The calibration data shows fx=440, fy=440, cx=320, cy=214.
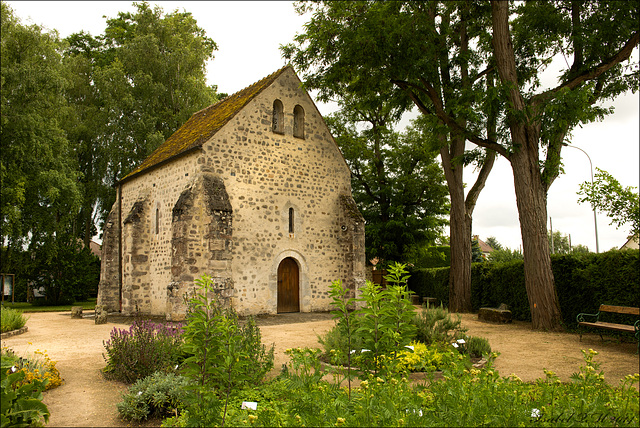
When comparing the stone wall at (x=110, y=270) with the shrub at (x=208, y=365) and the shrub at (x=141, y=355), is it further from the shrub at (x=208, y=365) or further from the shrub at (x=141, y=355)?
the shrub at (x=208, y=365)

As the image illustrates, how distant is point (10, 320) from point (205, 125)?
997cm

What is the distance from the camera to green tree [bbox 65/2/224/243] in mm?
28578

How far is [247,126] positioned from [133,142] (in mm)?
15004

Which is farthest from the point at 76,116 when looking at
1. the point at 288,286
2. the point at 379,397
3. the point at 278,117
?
the point at 379,397

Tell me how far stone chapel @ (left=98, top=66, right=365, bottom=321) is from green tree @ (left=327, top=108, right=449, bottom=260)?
6448 mm

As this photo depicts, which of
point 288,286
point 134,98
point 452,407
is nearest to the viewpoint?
point 452,407

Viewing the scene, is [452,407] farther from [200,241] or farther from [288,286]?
[288,286]

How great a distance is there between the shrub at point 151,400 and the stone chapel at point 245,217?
30.4 ft

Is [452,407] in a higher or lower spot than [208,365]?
lower

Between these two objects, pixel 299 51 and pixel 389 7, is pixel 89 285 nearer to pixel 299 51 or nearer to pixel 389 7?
pixel 299 51

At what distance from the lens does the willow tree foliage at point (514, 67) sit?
42.1 ft

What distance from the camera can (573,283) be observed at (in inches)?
509

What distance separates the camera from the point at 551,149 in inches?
553

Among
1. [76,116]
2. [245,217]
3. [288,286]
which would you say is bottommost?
[288,286]
